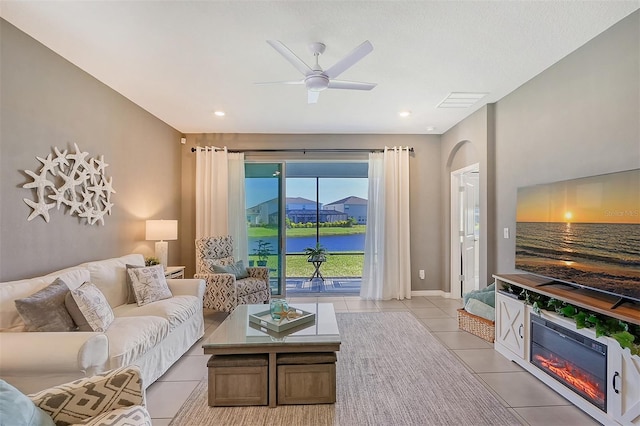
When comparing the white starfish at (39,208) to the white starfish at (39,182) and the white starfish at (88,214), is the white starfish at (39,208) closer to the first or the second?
the white starfish at (39,182)

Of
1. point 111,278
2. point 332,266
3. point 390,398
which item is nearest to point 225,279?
point 111,278

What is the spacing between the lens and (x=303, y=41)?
8.21 ft

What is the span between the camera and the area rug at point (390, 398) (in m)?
2.09

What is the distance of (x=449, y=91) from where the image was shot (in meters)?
3.48

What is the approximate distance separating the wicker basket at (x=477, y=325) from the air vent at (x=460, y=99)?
255 cm

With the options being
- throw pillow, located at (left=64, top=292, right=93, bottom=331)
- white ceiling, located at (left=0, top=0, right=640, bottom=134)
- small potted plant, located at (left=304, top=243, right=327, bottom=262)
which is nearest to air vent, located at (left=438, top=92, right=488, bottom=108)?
white ceiling, located at (left=0, top=0, right=640, bottom=134)

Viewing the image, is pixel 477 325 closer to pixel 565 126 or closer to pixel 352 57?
pixel 565 126

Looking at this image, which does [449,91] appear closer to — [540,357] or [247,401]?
[540,357]

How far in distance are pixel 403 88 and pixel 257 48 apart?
1.66 metres

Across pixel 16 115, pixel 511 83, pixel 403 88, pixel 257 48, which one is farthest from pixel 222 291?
pixel 511 83

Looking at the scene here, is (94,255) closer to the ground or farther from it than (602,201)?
closer to the ground

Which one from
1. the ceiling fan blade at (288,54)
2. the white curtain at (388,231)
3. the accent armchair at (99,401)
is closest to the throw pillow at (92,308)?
the accent armchair at (99,401)

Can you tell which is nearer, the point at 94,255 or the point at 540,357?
the point at 540,357

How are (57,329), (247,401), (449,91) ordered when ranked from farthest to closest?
(449,91) → (247,401) → (57,329)
